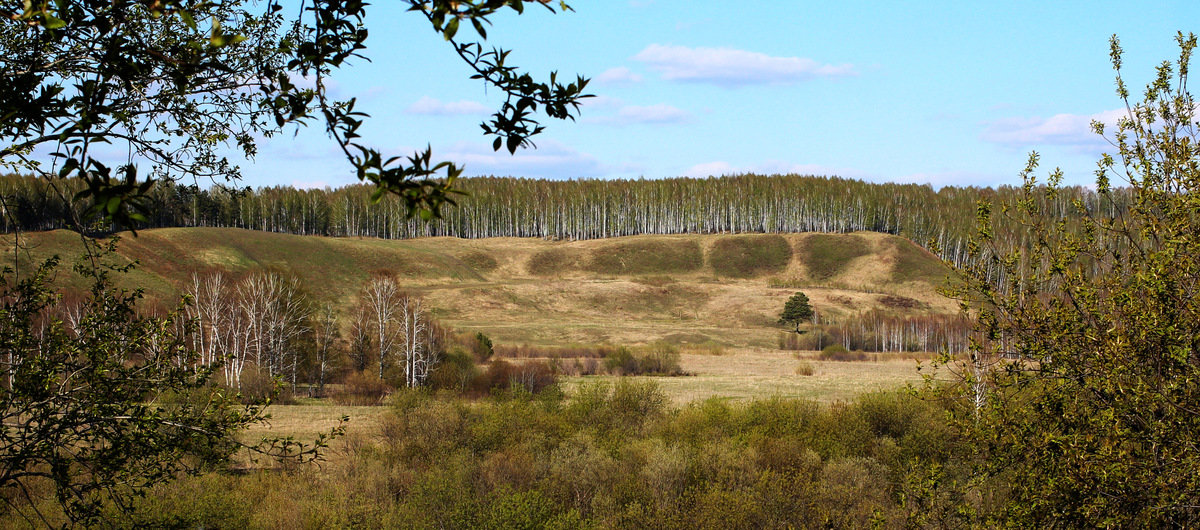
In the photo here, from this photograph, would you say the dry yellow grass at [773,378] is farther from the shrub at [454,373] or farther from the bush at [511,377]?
the shrub at [454,373]

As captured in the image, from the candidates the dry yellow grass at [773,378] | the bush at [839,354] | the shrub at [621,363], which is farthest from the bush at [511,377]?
the bush at [839,354]

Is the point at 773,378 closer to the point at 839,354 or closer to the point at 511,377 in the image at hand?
the point at 511,377

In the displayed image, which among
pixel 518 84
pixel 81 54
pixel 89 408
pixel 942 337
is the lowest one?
pixel 942 337

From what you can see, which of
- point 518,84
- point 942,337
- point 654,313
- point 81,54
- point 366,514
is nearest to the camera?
point 518,84

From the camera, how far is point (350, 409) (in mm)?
48656

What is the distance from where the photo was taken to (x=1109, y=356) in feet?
27.9

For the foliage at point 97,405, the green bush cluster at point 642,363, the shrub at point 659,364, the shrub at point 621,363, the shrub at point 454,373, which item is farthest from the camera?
the shrub at point 621,363

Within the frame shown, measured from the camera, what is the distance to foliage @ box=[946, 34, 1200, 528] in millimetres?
8250

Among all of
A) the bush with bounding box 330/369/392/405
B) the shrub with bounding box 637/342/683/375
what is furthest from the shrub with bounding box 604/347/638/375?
the bush with bounding box 330/369/392/405

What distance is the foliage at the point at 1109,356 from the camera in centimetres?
825

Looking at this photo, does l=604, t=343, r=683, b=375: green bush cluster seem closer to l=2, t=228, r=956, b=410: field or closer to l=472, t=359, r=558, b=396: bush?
l=2, t=228, r=956, b=410: field

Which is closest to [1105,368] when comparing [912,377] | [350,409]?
[350,409]

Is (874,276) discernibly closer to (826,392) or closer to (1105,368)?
(826,392)

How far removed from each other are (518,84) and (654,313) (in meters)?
120
